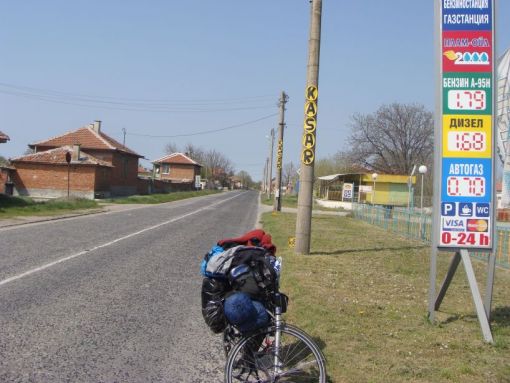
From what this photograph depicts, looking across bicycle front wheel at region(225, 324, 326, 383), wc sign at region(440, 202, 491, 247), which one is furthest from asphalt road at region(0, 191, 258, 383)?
wc sign at region(440, 202, 491, 247)

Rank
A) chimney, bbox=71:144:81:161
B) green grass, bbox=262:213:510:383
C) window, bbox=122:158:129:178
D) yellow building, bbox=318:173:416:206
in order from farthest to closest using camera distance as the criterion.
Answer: window, bbox=122:158:129:178
yellow building, bbox=318:173:416:206
chimney, bbox=71:144:81:161
green grass, bbox=262:213:510:383

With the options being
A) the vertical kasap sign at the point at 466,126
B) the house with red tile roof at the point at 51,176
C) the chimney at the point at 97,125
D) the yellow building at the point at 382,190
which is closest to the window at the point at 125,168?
the chimney at the point at 97,125

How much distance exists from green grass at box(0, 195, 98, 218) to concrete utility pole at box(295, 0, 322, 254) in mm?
13996

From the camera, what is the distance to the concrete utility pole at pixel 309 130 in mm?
12586

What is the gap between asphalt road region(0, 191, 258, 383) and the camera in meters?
4.79

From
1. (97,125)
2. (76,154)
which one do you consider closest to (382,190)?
(76,154)

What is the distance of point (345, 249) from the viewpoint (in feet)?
47.3

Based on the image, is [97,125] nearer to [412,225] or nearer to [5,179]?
[5,179]

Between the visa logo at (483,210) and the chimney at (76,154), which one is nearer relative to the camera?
the visa logo at (483,210)

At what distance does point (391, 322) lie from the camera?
639 centimetres

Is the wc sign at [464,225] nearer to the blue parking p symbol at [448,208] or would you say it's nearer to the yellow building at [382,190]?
the blue parking p symbol at [448,208]

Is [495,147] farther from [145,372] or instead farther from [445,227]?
[145,372]

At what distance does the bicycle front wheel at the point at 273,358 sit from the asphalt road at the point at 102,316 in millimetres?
699

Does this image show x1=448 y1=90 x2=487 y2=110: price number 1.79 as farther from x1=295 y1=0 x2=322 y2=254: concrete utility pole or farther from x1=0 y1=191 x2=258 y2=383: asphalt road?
x1=295 y1=0 x2=322 y2=254: concrete utility pole
